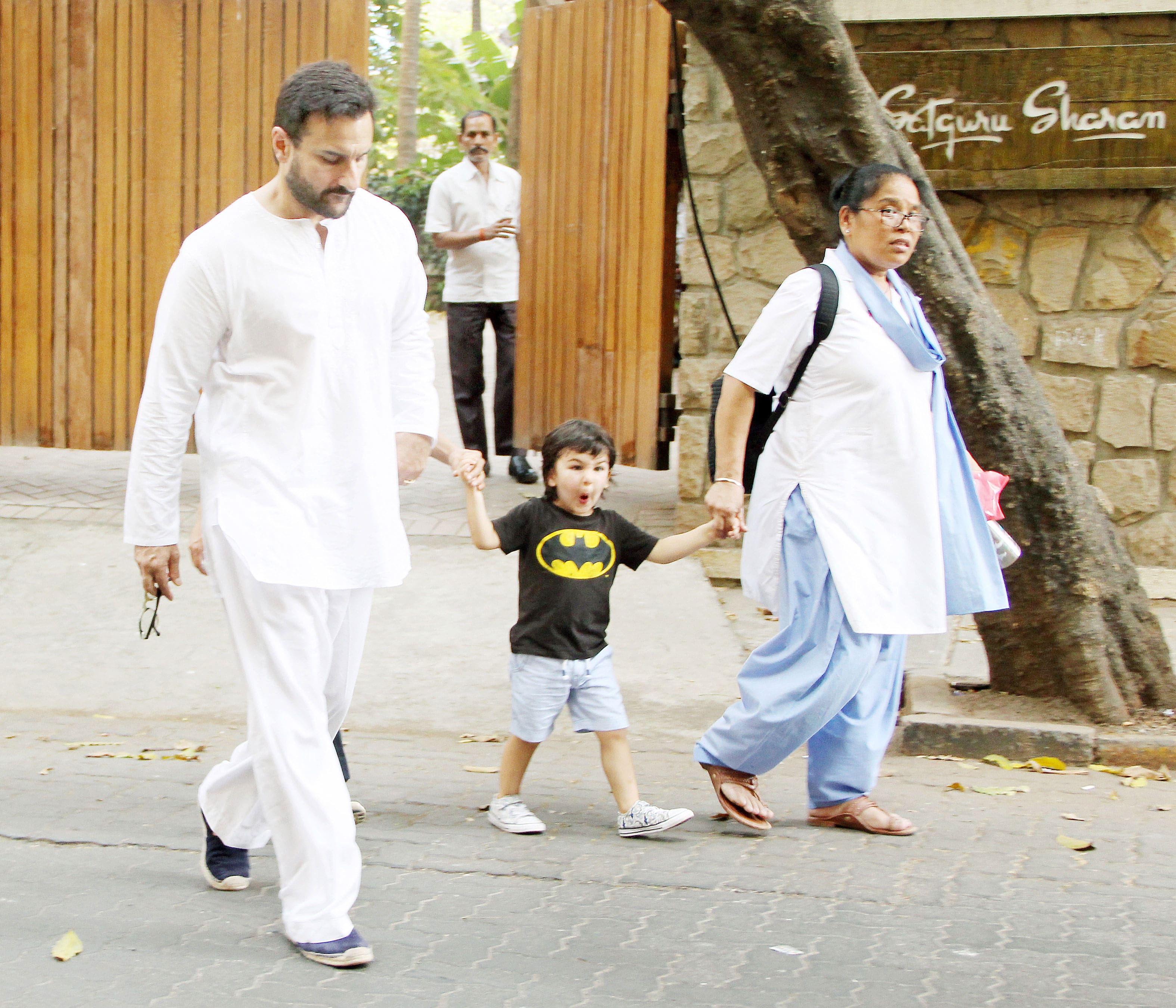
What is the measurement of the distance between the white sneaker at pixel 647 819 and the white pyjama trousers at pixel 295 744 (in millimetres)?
1058

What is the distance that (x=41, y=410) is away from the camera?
824cm

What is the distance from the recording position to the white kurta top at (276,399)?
3232mm

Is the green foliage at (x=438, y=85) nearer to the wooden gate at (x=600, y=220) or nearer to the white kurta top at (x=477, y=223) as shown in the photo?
the white kurta top at (x=477, y=223)

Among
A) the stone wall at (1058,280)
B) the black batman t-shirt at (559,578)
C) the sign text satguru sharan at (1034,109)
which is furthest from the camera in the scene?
the stone wall at (1058,280)

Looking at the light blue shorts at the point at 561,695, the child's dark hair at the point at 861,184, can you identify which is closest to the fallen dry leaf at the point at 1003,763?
the light blue shorts at the point at 561,695

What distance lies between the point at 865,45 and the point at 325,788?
531cm

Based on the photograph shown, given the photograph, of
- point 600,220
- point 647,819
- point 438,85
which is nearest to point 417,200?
point 438,85

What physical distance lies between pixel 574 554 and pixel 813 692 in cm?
78

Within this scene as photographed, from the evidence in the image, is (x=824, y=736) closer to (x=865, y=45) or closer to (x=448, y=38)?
(x=865, y=45)

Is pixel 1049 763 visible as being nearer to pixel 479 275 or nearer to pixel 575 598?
pixel 575 598

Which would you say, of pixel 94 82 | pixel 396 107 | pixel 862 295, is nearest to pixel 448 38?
pixel 396 107

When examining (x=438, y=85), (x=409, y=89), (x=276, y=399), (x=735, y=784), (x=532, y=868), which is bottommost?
(x=532, y=868)

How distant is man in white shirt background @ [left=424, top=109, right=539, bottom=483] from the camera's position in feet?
28.2

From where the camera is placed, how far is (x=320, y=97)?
312 centimetres
